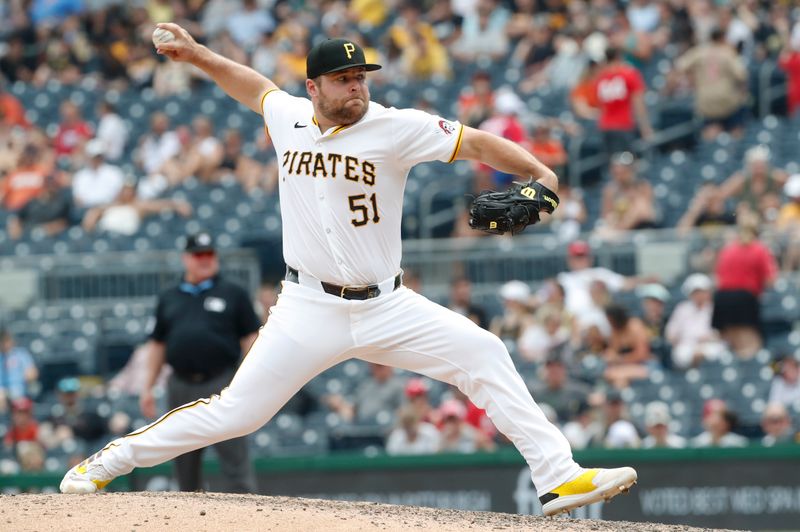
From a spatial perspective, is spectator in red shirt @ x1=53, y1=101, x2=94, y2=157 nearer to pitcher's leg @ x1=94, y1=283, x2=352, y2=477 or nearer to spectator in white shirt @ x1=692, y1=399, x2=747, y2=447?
spectator in white shirt @ x1=692, y1=399, x2=747, y2=447

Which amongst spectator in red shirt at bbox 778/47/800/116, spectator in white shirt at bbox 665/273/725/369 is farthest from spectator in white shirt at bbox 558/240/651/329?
spectator in red shirt at bbox 778/47/800/116

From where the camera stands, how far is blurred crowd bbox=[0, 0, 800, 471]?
1202 cm

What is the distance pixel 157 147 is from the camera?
16.8m

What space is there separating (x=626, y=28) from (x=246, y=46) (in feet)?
16.0

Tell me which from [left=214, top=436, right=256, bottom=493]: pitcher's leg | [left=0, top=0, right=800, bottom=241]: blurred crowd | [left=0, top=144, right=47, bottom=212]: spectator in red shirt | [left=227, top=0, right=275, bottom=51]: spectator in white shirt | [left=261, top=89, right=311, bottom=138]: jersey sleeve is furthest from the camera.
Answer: [left=227, top=0, right=275, bottom=51]: spectator in white shirt

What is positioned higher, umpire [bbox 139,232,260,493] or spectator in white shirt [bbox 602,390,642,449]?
umpire [bbox 139,232,260,493]

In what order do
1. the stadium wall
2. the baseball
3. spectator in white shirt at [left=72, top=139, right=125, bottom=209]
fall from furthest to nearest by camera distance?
spectator in white shirt at [left=72, top=139, right=125, bottom=209] < the stadium wall < the baseball

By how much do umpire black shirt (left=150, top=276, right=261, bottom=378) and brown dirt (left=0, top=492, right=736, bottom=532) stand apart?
2.21 metres

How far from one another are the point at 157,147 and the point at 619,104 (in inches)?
208

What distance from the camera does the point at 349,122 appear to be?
6398 mm

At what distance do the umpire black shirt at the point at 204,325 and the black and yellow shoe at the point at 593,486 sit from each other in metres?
3.28

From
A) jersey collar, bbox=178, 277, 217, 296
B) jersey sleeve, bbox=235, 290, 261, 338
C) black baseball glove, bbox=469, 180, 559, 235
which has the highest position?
black baseball glove, bbox=469, 180, 559, 235

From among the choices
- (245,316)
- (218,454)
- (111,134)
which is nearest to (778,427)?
(245,316)

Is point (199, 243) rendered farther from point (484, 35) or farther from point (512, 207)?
point (484, 35)
